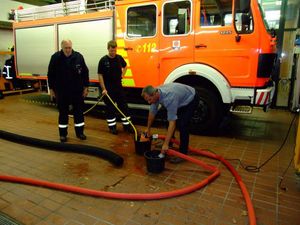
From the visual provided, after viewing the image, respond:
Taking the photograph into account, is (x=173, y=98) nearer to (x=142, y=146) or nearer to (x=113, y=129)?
(x=142, y=146)

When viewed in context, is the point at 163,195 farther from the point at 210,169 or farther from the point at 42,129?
the point at 42,129

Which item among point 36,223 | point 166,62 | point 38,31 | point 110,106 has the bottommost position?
point 36,223

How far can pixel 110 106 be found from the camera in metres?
4.93

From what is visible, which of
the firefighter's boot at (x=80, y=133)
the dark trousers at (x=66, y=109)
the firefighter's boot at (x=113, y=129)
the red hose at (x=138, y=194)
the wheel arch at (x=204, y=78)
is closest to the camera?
the red hose at (x=138, y=194)

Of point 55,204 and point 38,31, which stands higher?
point 38,31

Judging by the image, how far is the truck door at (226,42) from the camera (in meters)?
4.17

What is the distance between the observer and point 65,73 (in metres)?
4.19

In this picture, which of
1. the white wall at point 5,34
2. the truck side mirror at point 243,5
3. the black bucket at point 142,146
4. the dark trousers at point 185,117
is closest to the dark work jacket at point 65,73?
the black bucket at point 142,146

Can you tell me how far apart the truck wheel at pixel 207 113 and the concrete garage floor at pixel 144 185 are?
0.21m

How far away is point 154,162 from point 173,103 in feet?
2.55

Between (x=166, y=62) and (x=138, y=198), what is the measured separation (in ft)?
9.93

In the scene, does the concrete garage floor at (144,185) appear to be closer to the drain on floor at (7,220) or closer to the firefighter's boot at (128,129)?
the drain on floor at (7,220)

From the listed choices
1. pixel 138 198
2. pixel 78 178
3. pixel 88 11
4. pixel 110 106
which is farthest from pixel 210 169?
pixel 88 11

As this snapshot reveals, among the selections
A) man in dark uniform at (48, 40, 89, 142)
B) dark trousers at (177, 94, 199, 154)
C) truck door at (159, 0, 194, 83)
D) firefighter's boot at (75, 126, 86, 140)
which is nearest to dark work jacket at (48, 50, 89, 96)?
man in dark uniform at (48, 40, 89, 142)
